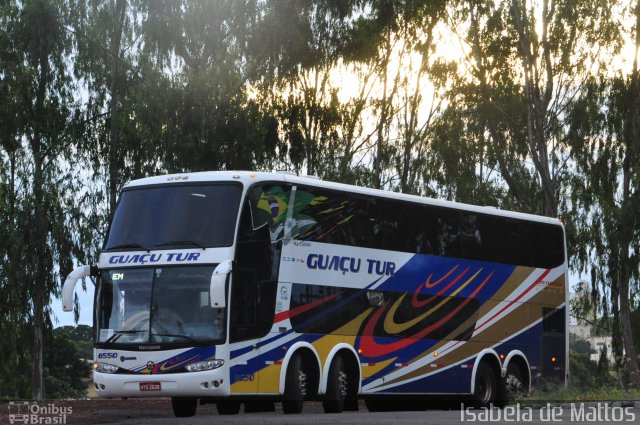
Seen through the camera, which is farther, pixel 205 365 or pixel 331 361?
pixel 331 361

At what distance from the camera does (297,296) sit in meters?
22.7

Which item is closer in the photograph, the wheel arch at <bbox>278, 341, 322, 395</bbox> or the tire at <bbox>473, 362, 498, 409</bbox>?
the wheel arch at <bbox>278, 341, 322, 395</bbox>

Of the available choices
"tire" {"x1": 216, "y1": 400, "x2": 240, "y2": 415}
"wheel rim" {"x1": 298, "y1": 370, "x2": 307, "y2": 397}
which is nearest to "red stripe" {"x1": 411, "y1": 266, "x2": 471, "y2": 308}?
"wheel rim" {"x1": 298, "y1": 370, "x2": 307, "y2": 397}

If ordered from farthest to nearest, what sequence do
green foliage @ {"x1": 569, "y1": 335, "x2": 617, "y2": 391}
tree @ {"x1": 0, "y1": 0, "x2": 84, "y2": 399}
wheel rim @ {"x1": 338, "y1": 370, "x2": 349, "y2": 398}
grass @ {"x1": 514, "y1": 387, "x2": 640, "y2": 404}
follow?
1. green foliage @ {"x1": 569, "y1": 335, "x2": 617, "y2": 391}
2. tree @ {"x1": 0, "y1": 0, "x2": 84, "y2": 399}
3. grass @ {"x1": 514, "y1": 387, "x2": 640, "y2": 404}
4. wheel rim @ {"x1": 338, "y1": 370, "x2": 349, "y2": 398}

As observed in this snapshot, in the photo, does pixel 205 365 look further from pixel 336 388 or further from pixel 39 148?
→ pixel 39 148

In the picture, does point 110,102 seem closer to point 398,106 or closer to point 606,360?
point 398,106

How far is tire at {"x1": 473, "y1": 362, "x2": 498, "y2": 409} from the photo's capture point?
27422 millimetres

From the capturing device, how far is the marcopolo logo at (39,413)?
19.9 m

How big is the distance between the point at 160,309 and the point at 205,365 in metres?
1.21

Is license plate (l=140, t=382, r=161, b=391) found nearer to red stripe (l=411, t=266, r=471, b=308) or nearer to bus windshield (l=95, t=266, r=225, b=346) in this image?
bus windshield (l=95, t=266, r=225, b=346)

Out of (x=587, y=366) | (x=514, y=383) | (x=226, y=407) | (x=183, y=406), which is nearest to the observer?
(x=183, y=406)

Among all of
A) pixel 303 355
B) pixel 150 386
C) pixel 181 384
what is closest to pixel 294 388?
pixel 303 355

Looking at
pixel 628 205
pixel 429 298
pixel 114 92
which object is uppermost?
pixel 114 92

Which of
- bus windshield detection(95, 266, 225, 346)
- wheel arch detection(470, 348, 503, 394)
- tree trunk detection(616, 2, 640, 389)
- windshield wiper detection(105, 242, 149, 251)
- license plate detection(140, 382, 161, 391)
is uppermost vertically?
tree trunk detection(616, 2, 640, 389)
